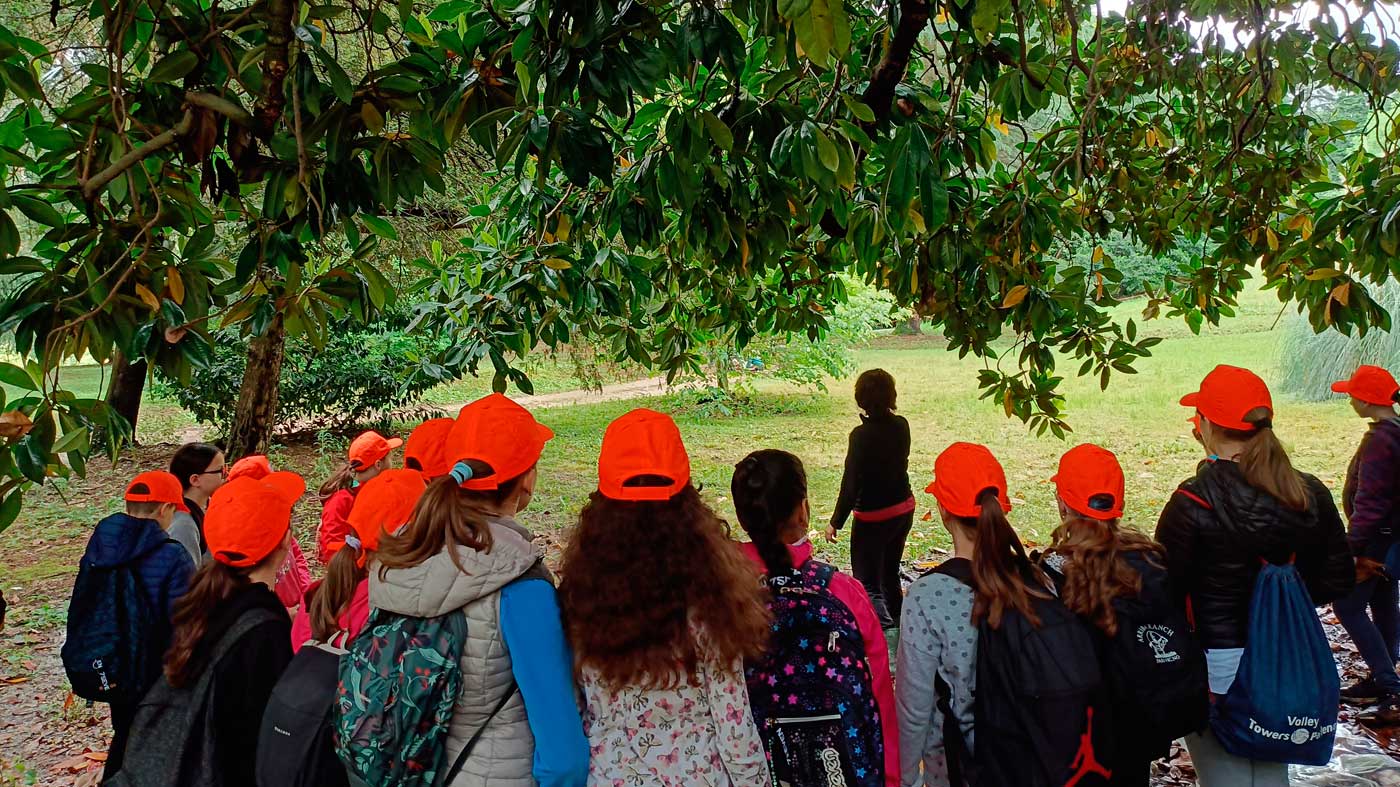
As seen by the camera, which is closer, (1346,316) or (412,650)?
(412,650)

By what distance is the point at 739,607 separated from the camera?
2039 mm

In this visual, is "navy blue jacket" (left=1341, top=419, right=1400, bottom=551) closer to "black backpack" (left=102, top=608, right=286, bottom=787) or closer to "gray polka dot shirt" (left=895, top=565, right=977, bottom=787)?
"gray polka dot shirt" (left=895, top=565, right=977, bottom=787)

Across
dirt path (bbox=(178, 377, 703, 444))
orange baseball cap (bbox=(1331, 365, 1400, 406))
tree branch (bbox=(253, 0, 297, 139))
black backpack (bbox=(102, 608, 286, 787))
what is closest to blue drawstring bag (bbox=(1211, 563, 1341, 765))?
orange baseball cap (bbox=(1331, 365, 1400, 406))

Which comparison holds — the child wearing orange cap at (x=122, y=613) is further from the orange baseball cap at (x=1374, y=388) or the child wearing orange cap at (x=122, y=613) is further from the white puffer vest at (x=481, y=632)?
the orange baseball cap at (x=1374, y=388)

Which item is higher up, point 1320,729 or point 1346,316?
point 1346,316

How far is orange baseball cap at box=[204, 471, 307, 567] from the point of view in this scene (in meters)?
2.36

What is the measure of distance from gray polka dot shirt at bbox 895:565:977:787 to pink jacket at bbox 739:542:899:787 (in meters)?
0.08

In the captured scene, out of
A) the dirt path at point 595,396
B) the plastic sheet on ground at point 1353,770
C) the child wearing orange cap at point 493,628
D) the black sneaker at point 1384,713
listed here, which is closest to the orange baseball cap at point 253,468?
the child wearing orange cap at point 493,628

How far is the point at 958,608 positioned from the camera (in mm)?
2381

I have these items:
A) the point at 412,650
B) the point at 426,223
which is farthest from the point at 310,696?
the point at 426,223

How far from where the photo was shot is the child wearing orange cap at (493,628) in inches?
77.3

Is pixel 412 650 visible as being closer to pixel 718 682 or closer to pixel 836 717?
pixel 718 682

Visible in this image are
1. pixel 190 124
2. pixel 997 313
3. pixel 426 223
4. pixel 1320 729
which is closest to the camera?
pixel 190 124

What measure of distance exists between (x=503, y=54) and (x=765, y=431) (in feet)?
40.8
